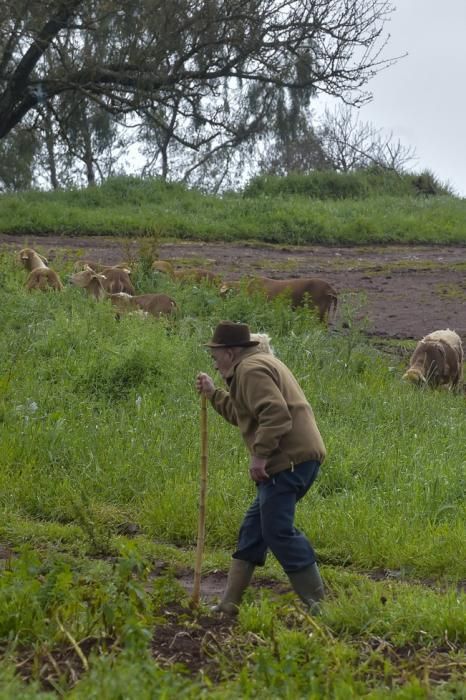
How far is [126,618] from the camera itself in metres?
4.86

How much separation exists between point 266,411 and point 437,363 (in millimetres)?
7157

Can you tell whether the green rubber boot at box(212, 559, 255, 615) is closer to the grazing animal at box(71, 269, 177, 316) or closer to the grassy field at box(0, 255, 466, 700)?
the grassy field at box(0, 255, 466, 700)

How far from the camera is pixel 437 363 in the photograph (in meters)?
12.5

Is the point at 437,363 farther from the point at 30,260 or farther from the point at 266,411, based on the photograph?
the point at 266,411

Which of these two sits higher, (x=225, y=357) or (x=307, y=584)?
(x=225, y=357)

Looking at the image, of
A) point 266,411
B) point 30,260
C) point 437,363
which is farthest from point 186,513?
point 30,260

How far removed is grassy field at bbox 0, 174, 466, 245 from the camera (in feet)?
70.4

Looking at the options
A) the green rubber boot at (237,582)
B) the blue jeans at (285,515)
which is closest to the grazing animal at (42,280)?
the green rubber boot at (237,582)

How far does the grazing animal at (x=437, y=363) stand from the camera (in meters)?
12.3

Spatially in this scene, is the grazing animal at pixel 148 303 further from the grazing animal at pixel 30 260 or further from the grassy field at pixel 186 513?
the grazing animal at pixel 30 260

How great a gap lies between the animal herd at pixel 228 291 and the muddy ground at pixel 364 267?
855 mm

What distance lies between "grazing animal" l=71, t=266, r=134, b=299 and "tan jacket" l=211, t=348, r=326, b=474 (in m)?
7.83

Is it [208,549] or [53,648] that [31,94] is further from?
[53,648]

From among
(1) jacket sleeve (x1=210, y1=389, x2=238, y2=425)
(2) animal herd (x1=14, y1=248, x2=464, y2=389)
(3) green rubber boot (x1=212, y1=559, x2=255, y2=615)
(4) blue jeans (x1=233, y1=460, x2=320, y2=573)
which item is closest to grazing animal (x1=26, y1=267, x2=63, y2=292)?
(2) animal herd (x1=14, y1=248, x2=464, y2=389)
